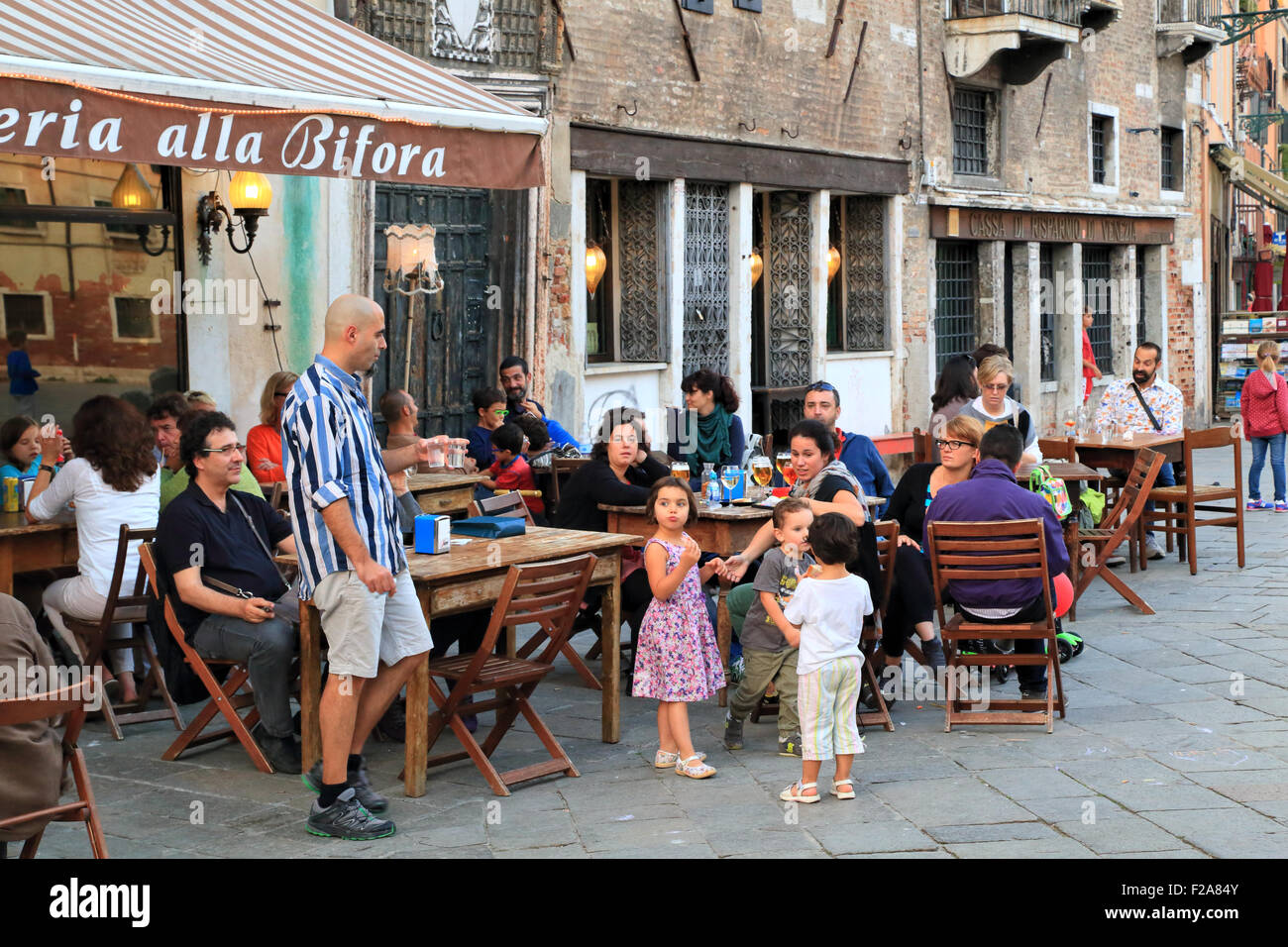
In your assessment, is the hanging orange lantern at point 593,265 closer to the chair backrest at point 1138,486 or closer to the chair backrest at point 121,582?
the chair backrest at point 1138,486

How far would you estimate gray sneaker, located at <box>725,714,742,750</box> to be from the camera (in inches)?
256

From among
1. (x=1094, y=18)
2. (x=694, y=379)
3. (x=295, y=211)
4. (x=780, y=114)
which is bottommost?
(x=694, y=379)

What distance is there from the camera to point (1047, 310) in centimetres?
2091

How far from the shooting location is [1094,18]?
20.6 m

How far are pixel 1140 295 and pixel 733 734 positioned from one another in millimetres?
18350

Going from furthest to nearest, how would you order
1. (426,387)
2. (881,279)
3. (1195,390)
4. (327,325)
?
1. (1195,390)
2. (881,279)
3. (426,387)
4. (327,325)

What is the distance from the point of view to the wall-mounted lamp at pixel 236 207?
32.6 ft

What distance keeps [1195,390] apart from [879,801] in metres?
19.7

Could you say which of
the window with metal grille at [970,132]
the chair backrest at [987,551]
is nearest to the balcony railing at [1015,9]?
the window with metal grille at [970,132]

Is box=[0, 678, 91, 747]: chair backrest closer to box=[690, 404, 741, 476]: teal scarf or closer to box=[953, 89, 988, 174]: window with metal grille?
box=[690, 404, 741, 476]: teal scarf

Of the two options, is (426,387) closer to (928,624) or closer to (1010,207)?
(928,624)

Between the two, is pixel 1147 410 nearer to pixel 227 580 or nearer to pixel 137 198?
pixel 137 198

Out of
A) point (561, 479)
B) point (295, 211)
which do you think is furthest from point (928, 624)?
point (295, 211)

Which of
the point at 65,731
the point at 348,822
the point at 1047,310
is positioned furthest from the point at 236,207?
the point at 1047,310
